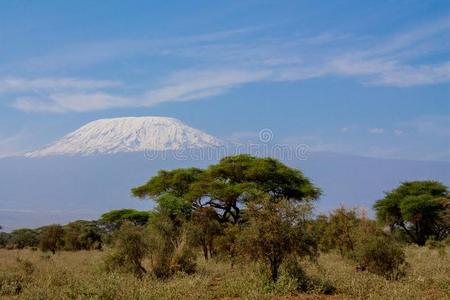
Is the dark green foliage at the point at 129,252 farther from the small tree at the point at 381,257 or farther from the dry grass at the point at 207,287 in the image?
the small tree at the point at 381,257

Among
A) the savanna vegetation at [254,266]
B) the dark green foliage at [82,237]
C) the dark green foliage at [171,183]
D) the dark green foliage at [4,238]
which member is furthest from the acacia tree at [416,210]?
the dark green foliage at [4,238]

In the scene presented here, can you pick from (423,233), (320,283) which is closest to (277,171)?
(423,233)

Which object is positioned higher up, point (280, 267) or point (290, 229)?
point (290, 229)

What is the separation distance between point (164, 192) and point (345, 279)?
89.7 feet

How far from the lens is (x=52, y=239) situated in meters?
44.0

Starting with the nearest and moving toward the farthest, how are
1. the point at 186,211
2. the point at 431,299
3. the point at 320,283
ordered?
1. the point at 431,299
2. the point at 320,283
3. the point at 186,211

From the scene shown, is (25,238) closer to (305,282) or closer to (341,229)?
(341,229)

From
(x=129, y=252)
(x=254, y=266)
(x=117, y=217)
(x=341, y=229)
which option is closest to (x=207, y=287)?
(x=254, y=266)

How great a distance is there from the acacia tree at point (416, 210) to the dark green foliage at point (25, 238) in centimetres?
3535

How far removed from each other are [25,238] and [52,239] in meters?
19.4

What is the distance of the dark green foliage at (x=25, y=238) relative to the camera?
5936 centimetres

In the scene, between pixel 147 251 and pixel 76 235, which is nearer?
pixel 147 251

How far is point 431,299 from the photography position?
45.0 feet

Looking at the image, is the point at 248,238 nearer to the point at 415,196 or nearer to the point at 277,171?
the point at 277,171
